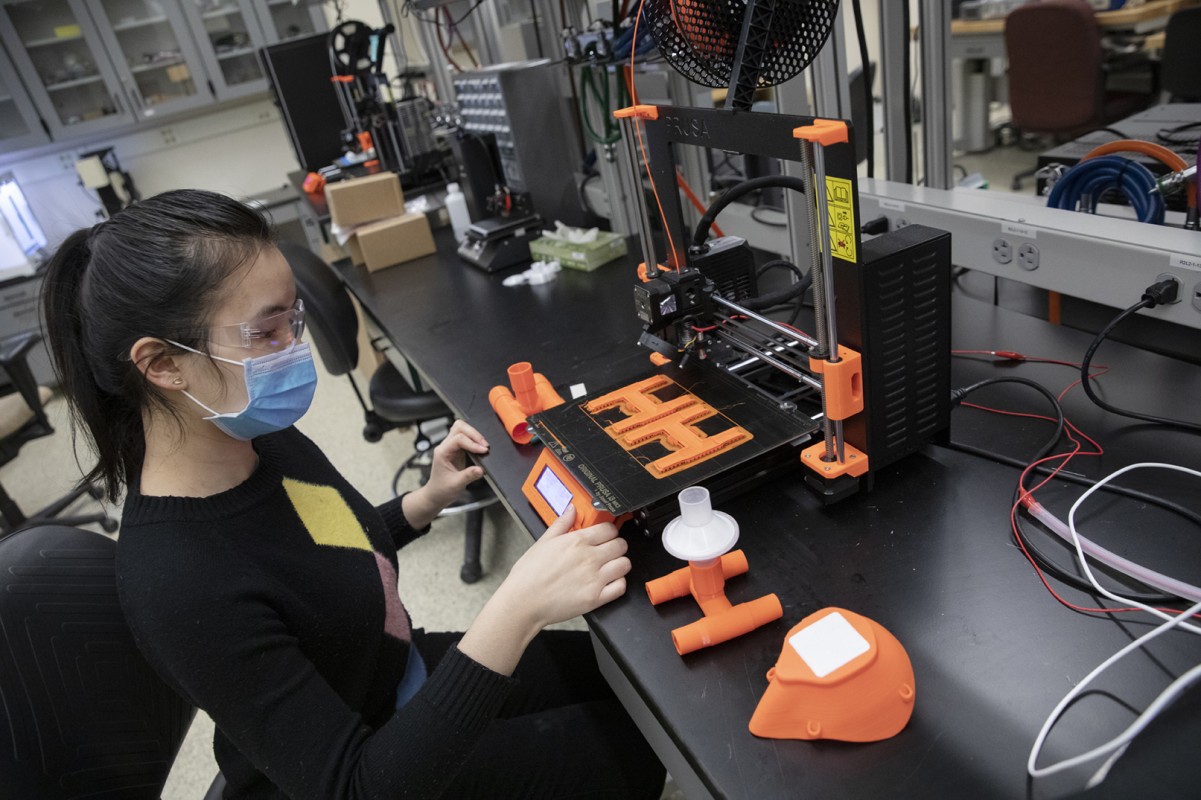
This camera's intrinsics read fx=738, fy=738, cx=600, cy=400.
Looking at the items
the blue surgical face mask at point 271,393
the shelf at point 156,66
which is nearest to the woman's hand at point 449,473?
the blue surgical face mask at point 271,393

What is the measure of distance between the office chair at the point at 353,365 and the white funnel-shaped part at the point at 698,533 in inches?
48.1

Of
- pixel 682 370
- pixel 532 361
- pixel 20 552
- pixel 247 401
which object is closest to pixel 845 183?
pixel 682 370

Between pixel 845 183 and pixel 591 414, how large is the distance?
18.9 inches

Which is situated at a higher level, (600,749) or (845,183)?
(845,183)

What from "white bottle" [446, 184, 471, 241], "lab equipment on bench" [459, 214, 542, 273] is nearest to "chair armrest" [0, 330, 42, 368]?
"white bottle" [446, 184, 471, 241]

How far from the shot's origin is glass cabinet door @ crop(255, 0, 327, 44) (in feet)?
15.8

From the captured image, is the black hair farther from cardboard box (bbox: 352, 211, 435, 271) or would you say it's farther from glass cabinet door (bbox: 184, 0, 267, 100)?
glass cabinet door (bbox: 184, 0, 267, 100)

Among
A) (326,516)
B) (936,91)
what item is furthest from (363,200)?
(936,91)

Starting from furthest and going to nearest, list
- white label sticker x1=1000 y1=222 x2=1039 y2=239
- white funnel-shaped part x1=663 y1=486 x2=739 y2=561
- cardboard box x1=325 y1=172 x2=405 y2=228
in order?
1. cardboard box x1=325 y1=172 x2=405 y2=228
2. white label sticker x1=1000 y1=222 x2=1039 y2=239
3. white funnel-shaped part x1=663 y1=486 x2=739 y2=561

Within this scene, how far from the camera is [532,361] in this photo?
1555 millimetres

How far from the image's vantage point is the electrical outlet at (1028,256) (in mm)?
1116

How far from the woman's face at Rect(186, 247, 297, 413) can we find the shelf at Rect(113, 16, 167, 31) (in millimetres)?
4974

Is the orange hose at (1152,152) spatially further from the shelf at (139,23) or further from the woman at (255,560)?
the shelf at (139,23)

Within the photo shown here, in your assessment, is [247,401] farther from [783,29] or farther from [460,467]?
[783,29]
